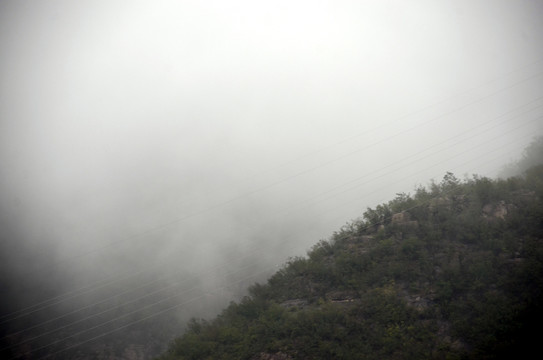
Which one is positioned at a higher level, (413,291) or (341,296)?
(341,296)

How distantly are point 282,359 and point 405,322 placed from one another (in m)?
6.04

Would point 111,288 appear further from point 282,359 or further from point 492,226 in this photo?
point 492,226

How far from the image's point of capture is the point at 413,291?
13602 millimetres

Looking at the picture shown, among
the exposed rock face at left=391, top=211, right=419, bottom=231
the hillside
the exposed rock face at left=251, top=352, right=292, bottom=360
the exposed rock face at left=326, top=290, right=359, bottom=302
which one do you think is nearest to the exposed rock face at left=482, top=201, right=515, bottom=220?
the hillside

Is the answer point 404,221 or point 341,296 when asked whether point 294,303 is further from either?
point 404,221

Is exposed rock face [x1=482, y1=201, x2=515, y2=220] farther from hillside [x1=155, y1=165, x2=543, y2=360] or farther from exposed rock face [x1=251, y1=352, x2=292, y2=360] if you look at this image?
exposed rock face [x1=251, y1=352, x2=292, y2=360]

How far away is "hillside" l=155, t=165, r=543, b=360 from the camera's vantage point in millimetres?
10984

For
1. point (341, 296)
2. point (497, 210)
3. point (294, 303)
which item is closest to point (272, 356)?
point (294, 303)

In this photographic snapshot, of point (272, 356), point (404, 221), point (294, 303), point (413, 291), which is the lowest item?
point (413, 291)

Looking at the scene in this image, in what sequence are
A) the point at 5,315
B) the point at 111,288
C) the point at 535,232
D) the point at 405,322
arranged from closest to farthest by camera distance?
the point at 405,322, the point at 535,232, the point at 5,315, the point at 111,288

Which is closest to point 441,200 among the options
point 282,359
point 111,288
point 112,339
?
point 282,359

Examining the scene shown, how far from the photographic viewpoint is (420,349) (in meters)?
10.8

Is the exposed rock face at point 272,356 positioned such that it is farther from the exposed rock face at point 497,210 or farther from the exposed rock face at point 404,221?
the exposed rock face at point 497,210

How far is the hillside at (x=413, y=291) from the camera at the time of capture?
432 inches
